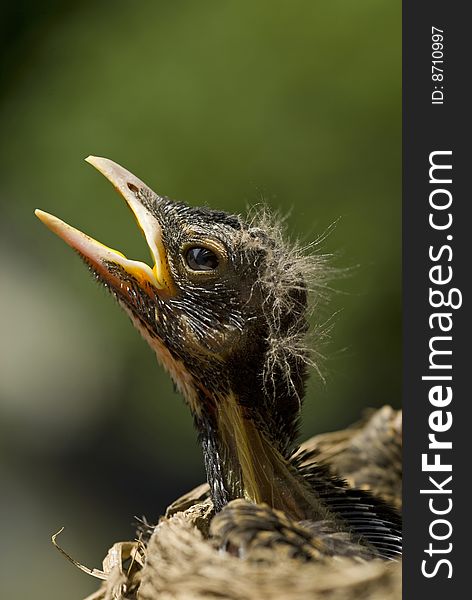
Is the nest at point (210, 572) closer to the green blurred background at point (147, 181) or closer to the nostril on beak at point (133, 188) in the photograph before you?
the nostril on beak at point (133, 188)

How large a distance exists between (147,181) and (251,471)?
103 centimetres

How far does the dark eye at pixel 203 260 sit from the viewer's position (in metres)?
0.76

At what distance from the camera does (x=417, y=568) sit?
2.17ft

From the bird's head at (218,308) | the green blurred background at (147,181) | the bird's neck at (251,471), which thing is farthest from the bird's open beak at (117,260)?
the green blurred background at (147,181)

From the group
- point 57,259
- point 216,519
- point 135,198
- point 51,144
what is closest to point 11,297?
point 57,259

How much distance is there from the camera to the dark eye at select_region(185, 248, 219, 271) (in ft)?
2.51

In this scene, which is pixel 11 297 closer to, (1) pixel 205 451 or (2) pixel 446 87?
(1) pixel 205 451

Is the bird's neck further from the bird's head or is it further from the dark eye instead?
the dark eye

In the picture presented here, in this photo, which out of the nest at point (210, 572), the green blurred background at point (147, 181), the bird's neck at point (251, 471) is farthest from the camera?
the green blurred background at point (147, 181)

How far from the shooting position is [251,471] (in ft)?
2.49

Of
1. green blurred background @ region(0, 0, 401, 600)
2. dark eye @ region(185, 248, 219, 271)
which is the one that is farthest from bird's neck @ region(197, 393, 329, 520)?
green blurred background @ region(0, 0, 401, 600)

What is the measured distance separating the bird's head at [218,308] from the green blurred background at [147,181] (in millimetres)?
747

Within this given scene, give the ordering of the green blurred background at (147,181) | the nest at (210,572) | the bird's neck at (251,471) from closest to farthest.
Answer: the nest at (210,572) < the bird's neck at (251,471) < the green blurred background at (147,181)

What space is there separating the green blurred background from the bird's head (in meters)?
0.75
